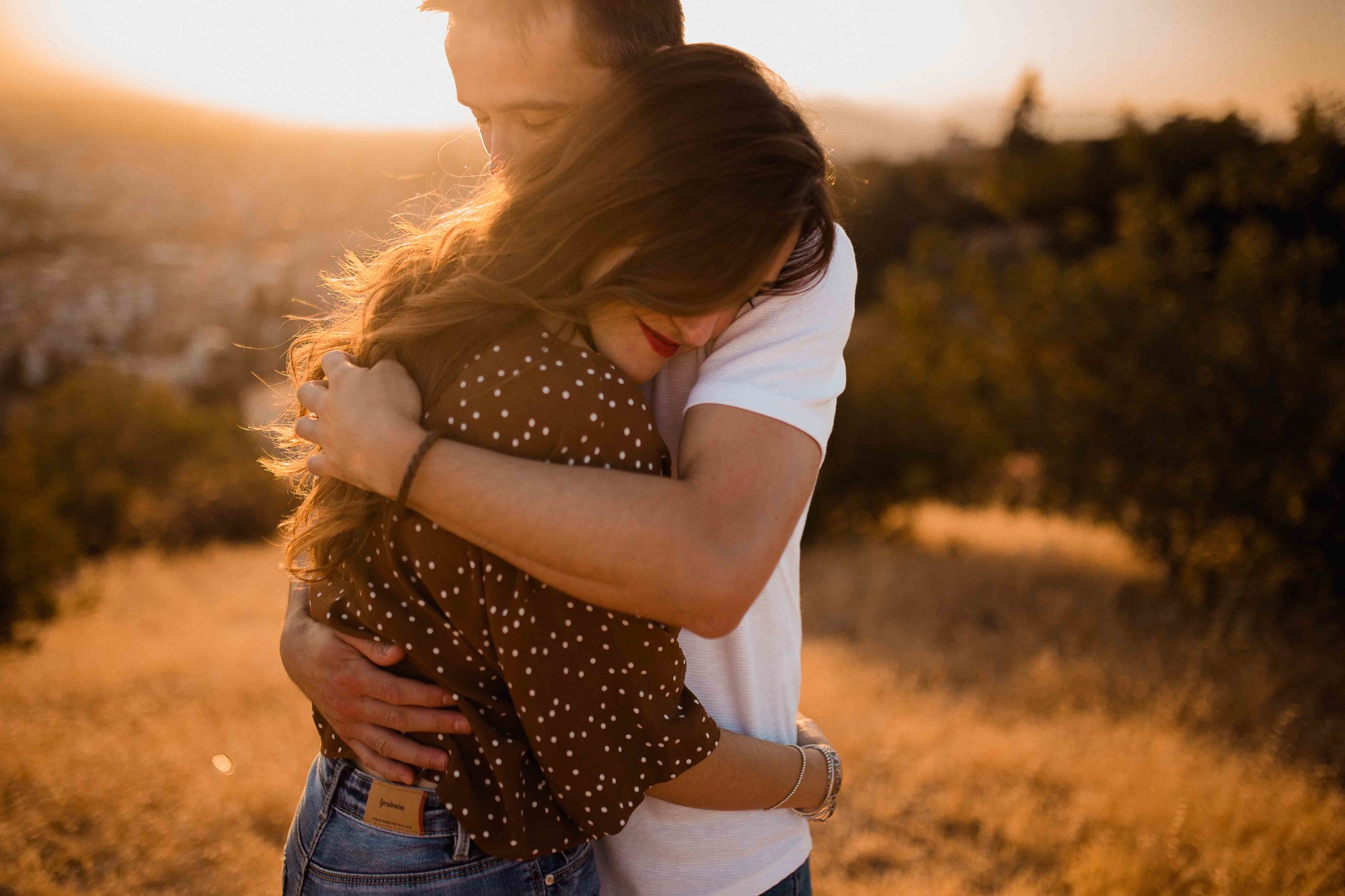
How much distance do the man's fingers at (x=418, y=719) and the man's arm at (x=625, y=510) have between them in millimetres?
262

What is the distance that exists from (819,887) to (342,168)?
32.8ft

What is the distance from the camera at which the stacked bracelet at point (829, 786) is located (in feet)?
4.66

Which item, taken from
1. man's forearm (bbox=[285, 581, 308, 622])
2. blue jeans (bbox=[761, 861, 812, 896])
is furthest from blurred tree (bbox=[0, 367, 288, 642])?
blue jeans (bbox=[761, 861, 812, 896])

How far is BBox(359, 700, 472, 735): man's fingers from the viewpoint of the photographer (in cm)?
113

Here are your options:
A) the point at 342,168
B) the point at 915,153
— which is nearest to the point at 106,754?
the point at 342,168

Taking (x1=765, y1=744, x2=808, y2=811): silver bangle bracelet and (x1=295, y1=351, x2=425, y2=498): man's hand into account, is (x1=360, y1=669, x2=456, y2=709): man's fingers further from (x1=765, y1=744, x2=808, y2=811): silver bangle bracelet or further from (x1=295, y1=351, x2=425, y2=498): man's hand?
(x1=765, y1=744, x2=808, y2=811): silver bangle bracelet

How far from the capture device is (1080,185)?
23.7 m

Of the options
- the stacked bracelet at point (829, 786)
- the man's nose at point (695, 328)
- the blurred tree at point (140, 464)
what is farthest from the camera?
the blurred tree at point (140, 464)

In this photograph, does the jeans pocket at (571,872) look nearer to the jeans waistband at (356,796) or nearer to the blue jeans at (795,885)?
the jeans waistband at (356,796)

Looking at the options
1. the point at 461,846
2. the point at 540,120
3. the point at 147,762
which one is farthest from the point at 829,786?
the point at 147,762

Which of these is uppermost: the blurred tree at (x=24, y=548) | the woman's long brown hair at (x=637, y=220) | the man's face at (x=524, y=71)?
the man's face at (x=524, y=71)

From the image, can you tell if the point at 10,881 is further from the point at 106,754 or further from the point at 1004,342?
the point at 1004,342

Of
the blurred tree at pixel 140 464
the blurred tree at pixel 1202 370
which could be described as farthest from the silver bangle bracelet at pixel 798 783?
the blurred tree at pixel 140 464

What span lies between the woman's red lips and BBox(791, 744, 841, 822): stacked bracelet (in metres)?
0.73
